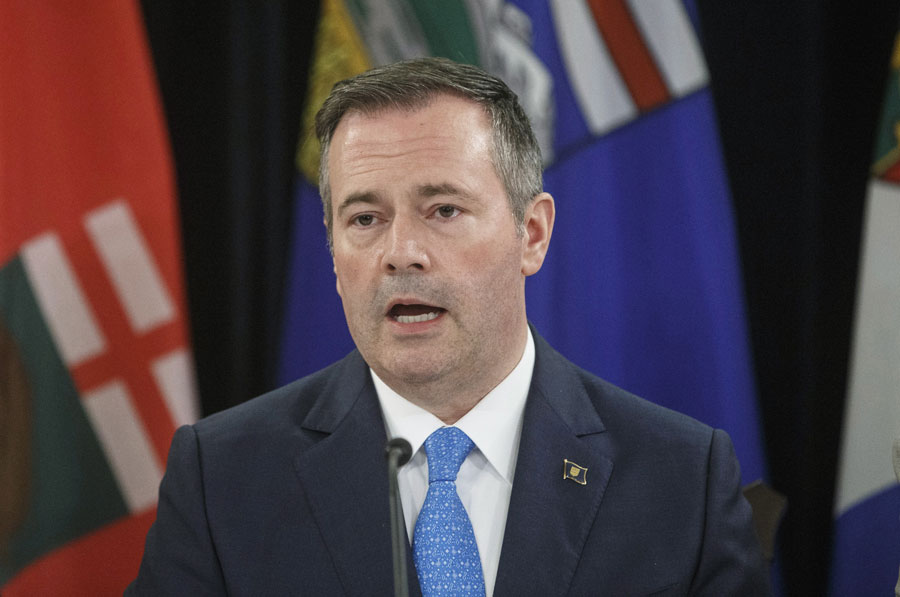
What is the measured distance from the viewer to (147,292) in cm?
238

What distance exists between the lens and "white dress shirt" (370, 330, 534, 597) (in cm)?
154

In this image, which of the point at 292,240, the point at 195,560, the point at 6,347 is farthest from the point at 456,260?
the point at 6,347

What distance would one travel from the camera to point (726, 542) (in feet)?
5.06

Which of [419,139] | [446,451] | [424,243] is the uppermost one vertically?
[419,139]

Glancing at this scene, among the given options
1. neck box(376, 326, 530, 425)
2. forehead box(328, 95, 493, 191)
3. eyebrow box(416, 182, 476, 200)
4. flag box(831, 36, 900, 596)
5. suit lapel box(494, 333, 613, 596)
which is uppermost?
forehead box(328, 95, 493, 191)

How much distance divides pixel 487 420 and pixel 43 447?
133 cm

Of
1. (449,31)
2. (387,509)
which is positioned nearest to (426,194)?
(387,509)

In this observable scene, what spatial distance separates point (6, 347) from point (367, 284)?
1266 mm

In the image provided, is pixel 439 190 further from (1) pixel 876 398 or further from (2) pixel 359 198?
(1) pixel 876 398

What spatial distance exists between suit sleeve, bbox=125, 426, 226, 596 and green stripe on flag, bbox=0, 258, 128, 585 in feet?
2.80

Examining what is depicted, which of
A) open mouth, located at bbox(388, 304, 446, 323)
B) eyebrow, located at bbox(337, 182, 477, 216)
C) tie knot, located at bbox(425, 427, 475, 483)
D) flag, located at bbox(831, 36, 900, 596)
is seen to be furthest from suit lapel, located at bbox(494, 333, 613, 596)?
flag, located at bbox(831, 36, 900, 596)

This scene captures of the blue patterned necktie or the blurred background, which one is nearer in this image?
the blue patterned necktie

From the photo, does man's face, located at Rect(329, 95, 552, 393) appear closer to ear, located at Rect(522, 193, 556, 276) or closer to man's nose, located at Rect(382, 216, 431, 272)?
man's nose, located at Rect(382, 216, 431, 272)

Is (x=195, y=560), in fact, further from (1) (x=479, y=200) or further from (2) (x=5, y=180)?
(2) (x=5, y=180)
